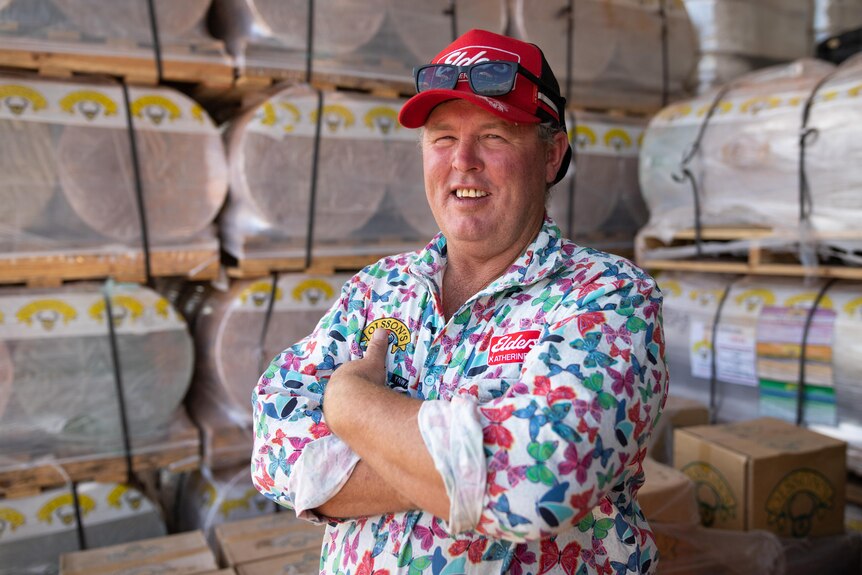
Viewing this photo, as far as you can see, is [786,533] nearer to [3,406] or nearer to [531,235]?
[531,235]

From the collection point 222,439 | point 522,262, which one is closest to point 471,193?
point 522,262

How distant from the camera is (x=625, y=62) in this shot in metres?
Result: 4.71

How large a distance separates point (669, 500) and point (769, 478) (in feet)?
1.57

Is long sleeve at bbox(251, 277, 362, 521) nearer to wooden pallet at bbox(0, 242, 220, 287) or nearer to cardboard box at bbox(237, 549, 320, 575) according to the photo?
cardboard box at bbox(237, 549, 320, 575)

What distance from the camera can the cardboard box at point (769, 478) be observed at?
2.92 meters

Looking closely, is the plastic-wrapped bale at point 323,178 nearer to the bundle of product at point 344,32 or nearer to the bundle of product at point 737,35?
the bundle of product at point 344,32

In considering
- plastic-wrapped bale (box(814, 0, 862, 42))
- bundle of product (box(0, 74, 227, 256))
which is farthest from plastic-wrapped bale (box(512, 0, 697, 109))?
bundle of product (box(0, 74, 227, 256))

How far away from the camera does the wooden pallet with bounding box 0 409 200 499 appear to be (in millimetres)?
3299

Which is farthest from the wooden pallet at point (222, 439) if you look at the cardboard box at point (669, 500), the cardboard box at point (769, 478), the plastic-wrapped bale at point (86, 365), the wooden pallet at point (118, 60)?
the cardboard box at point (769, 478)

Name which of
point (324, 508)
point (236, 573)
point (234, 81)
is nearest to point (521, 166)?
point (324, 508)

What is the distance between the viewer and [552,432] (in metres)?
1.26

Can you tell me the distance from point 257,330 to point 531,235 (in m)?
2.31

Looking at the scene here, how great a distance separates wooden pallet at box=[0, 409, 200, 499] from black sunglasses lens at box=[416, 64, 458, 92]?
2.62 meters

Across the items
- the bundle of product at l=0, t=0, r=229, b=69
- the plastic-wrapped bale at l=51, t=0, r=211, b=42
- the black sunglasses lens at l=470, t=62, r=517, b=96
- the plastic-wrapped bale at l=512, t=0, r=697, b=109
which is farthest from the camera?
the plastic-wrapped bale at l=512, t=0, r=697, b=109
